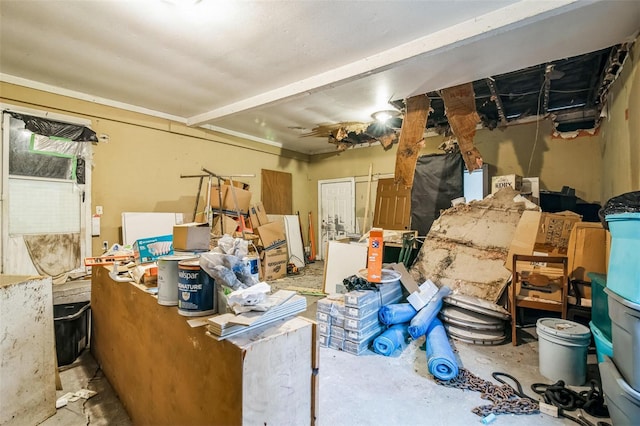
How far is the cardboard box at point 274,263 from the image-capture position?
5.13 metres

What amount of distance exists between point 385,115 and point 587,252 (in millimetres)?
3040

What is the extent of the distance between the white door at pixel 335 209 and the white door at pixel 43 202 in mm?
4504

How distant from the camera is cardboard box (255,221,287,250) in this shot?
515 cm

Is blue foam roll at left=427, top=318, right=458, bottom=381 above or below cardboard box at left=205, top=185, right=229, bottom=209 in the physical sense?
below

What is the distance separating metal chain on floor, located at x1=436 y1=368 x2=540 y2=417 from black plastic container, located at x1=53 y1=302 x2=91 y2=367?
2.95m

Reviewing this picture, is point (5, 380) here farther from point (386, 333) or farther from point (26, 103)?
point (26, 103)

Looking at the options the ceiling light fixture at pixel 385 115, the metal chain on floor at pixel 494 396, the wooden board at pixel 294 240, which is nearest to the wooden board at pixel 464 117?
the ceiling light fixture at pixel 385 115

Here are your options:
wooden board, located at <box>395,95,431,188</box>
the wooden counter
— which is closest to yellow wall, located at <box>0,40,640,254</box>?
wooden board, located at <box>395,95,431,188</box>

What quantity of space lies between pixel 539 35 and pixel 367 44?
1423mm

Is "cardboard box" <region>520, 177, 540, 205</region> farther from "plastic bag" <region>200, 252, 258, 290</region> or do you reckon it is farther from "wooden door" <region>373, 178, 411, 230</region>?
"plastic bag" <region>200, 252, 258, 290</region>

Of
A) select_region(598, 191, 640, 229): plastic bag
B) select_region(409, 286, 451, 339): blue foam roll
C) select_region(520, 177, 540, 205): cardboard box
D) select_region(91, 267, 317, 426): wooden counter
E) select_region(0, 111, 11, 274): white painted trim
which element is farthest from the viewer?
select_region(520, 177, 540, 205): cardboard box

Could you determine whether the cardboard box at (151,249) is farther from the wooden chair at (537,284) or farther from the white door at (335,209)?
the white door at (335,209)

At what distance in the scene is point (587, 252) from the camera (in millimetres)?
2795

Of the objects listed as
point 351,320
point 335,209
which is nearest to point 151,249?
point 351,320
